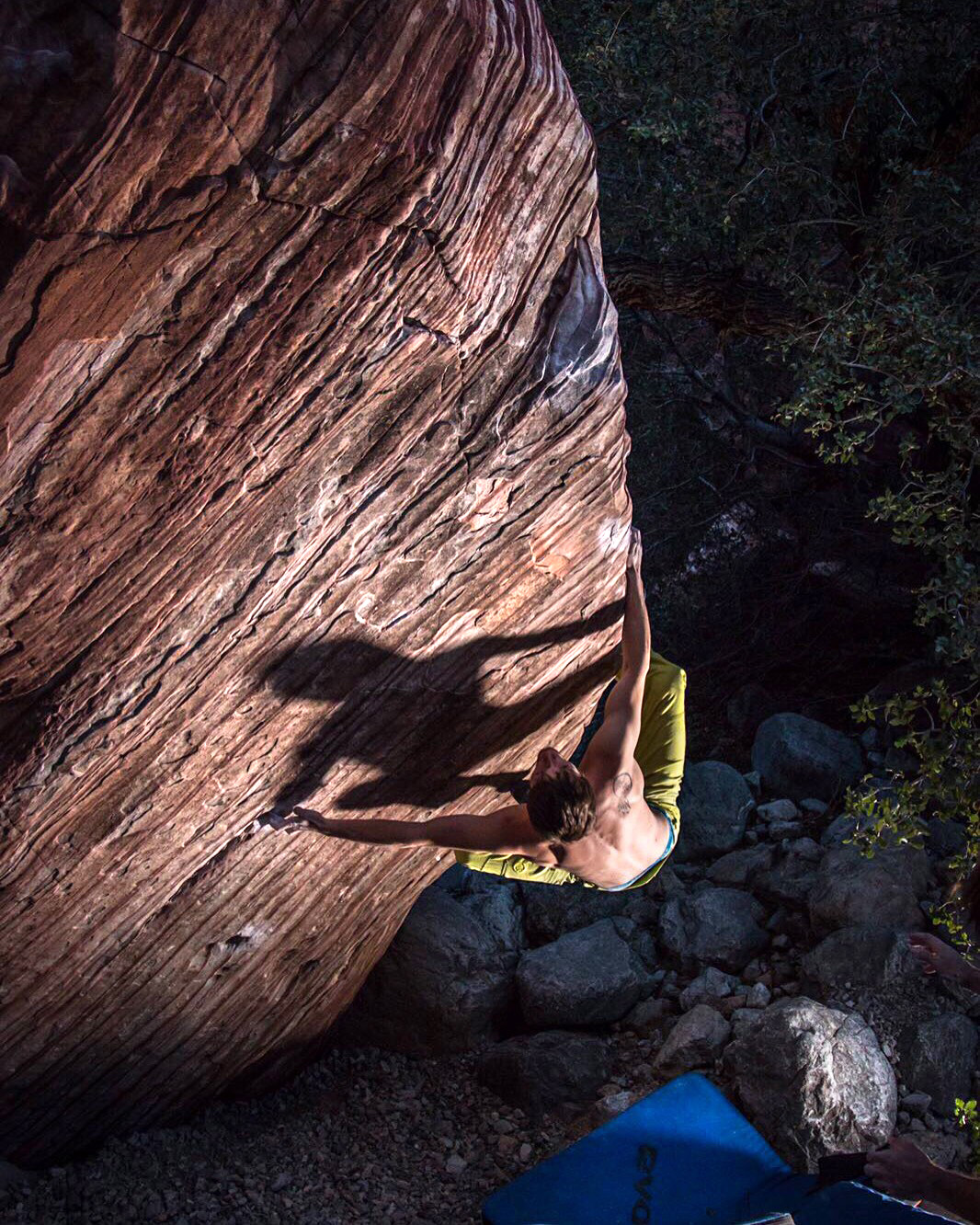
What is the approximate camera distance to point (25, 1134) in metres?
4.54

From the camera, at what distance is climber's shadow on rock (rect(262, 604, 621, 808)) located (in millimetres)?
3998

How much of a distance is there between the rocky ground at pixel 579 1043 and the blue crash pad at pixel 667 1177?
0.83ft

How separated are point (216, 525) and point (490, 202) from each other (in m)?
1.44

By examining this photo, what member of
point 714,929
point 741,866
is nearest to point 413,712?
point 714,929

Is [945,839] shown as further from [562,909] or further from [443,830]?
[443,830]

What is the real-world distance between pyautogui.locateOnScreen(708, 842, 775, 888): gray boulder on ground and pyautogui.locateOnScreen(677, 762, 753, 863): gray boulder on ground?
6.7 inches

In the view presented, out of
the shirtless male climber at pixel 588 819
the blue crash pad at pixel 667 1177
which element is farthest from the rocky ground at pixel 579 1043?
the shirtless male climber at pixel 588 819

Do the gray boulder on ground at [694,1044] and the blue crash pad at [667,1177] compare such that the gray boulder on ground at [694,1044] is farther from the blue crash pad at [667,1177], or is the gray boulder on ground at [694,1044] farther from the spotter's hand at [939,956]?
the spotter's hand at [939,956]

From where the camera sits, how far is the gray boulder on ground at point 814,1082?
15.4 feet

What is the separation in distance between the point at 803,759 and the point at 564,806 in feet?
13.2

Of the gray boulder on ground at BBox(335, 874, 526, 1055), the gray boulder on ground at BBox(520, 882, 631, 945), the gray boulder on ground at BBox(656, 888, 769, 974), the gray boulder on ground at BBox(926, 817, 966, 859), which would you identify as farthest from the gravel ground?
the gray boulder on ground at BBox(926, 817, 966, 859)

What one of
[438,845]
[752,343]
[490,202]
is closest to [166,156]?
[490,202]

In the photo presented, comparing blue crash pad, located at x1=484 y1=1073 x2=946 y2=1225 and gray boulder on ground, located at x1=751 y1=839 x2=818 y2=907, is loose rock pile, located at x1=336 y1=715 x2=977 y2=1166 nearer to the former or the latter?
gray boulder on ground, located at x1=751 y1=839 x2=818 y2=907

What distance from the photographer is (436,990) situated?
18.5 ft
